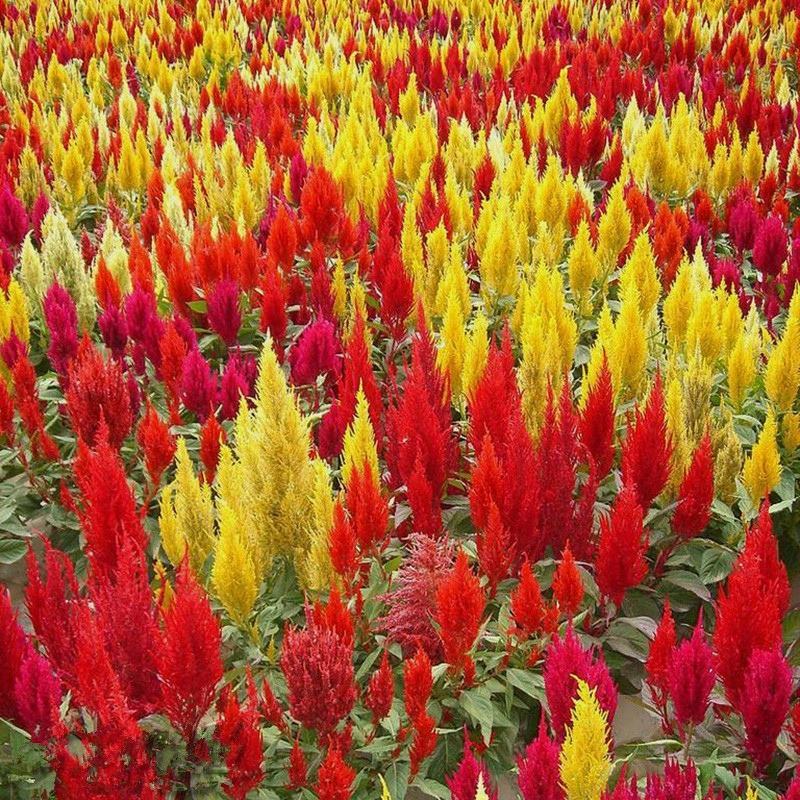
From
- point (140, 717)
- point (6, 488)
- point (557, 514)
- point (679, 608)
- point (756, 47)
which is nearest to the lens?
point (140, 717)

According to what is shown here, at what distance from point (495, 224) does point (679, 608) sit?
51.6 inches

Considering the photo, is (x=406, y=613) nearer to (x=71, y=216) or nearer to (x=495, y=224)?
(x=495, y=224)

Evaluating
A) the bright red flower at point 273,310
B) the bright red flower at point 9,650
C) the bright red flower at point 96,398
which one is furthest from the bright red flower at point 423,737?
the bright red flower at point 273,310

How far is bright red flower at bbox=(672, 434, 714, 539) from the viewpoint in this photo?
68.1 inches

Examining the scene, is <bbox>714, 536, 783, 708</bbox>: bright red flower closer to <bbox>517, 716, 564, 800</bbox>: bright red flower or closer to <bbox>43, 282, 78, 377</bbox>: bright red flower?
<bbox>517, 716, 564, 800</bbox>: bright red flower

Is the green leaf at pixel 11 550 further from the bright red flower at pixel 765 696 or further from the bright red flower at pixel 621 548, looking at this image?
the bright red flower at pixel 765 696

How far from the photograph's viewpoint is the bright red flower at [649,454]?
69.1 inches

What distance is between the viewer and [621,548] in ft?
5.10

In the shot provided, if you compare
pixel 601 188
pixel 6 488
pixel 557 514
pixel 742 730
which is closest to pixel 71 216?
pixel 6 488

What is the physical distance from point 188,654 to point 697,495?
102cm

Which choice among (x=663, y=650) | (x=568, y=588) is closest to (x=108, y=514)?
(x=568, y=588)

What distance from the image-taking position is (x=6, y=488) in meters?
2.34

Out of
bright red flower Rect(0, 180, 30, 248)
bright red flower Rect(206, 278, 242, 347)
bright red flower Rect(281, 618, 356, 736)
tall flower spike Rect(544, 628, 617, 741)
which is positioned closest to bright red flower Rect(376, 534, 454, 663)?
bright red flower Rect(281, 618, 356, 736)

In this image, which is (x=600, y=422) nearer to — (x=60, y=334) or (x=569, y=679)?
(x=569, y=679)
